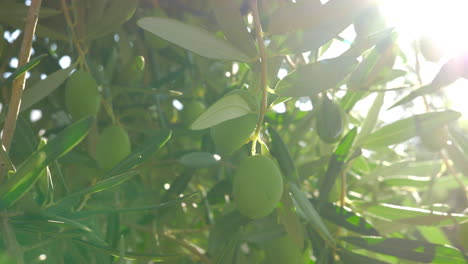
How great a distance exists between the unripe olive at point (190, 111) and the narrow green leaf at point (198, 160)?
0.32m

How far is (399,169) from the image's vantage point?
3.28ft

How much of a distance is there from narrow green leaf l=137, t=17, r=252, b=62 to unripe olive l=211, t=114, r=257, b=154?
0.08 meters

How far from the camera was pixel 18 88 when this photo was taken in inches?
21.2

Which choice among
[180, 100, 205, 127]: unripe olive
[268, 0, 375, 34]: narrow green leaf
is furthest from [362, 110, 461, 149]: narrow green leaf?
[180, 100, 205, 127]: unripe olive

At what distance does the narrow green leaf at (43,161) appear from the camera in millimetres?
444

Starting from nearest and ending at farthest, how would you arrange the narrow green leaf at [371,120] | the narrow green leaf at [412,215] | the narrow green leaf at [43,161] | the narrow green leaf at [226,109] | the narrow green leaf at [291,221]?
the narrow green leaf at [43,161]
the narrow green leaf at [226,109]
the narrow green leaf at [291,221]
the narrow green leaf at [412,215]
the narrow green leaf at [371,120]

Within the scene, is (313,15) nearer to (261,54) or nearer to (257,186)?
(261,54)

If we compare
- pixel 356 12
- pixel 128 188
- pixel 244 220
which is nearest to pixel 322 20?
pixel 356 12

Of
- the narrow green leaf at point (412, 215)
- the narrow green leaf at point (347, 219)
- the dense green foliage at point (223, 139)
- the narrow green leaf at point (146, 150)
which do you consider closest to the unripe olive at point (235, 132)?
the dense green foliage at point (223, 139)

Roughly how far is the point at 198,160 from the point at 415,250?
33 cm

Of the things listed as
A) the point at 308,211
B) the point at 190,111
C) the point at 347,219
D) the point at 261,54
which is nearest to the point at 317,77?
the point at 261,54

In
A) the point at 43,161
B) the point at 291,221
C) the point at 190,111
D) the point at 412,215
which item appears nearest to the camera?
the point at 43,161

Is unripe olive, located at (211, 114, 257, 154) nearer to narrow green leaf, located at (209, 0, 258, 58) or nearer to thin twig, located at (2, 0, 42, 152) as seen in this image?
narrow green leaf, located at (209, 0, 258, 58)

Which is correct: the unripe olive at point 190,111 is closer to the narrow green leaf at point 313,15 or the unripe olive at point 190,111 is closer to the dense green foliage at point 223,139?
the dense green foliage at point 223,139
